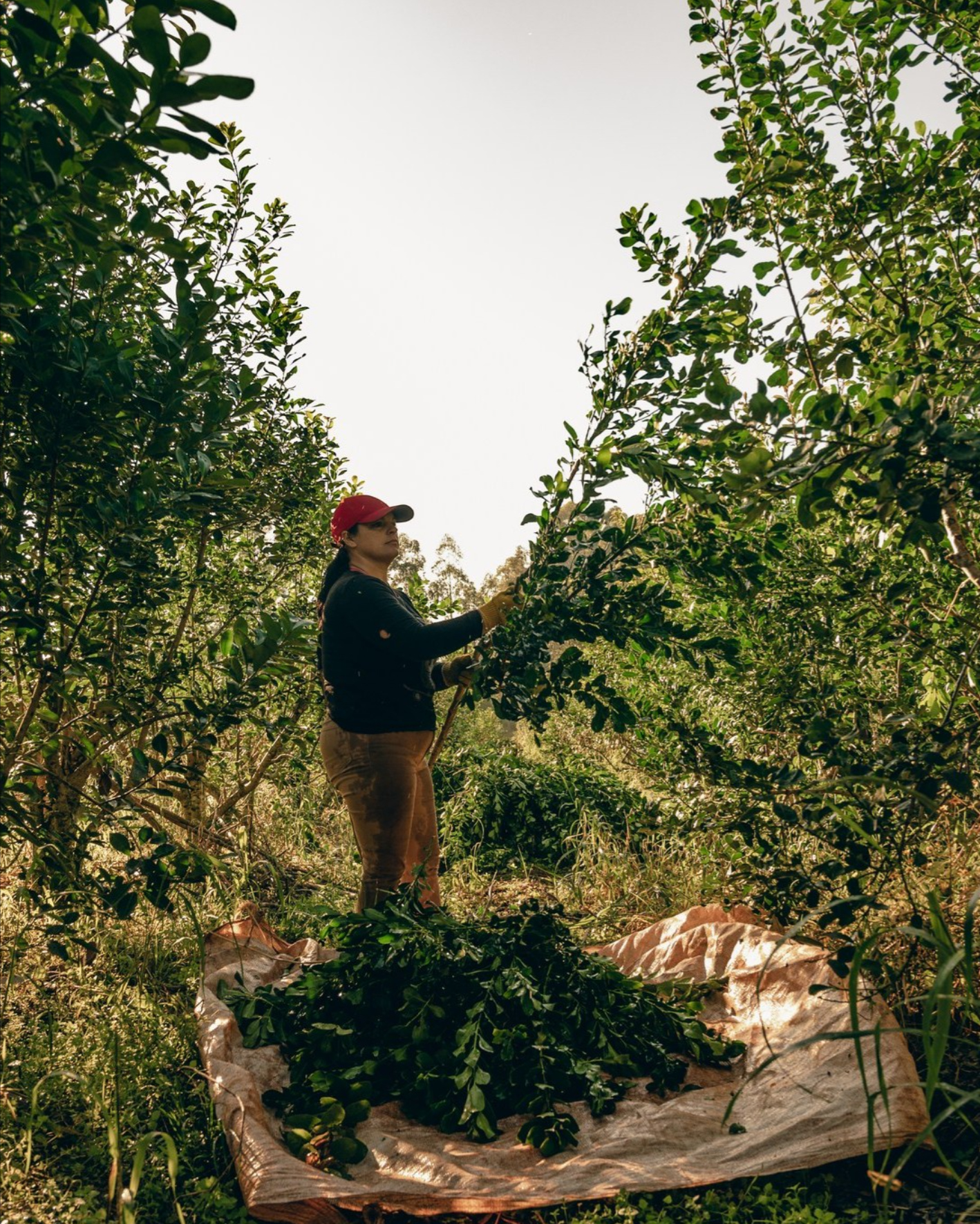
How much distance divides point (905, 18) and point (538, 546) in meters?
2.16

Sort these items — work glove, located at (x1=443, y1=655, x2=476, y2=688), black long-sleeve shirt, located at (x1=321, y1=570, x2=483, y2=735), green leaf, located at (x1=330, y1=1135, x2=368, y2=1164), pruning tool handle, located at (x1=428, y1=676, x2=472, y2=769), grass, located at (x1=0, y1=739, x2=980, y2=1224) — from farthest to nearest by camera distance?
black long-sleeve shirt, located at (x1=321, y1=570, x2=483, y2=735), work glove, located at (x1=443, y1=655, x2=476, y2=688), pruning tool handle, located at (x1=428, y1=676, x2=472, y2=769), green leaf, located at (x1=330, y1=1135, x2=368, y2=1164), grass, located at (x1=0, y1=739, x2=980, y2=1224)

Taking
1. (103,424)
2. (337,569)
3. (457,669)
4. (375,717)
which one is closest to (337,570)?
(337,569)

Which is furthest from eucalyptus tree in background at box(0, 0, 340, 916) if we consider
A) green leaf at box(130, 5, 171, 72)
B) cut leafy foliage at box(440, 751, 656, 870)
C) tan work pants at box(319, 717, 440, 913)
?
cut leafy foliage at box(440, 751, 656, 870)

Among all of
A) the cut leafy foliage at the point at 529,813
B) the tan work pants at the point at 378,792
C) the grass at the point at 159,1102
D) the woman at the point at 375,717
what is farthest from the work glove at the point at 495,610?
the cut leafy foliage at the point at 529,813

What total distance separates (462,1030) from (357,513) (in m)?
2.36

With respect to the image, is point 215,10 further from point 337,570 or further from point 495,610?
point 337,570

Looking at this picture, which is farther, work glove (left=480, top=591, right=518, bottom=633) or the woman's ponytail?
the woman's ponytail

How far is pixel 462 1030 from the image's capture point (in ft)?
9.18

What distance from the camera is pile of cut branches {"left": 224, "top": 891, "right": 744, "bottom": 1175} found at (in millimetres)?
2680

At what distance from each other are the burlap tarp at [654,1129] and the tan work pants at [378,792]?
841mm

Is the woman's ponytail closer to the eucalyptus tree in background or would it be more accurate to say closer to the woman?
the woman

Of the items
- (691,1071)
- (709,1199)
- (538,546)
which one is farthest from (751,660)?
(709,1199)

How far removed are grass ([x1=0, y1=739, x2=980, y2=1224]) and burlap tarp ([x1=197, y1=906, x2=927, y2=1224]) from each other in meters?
0.07

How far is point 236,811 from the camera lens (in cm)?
594
